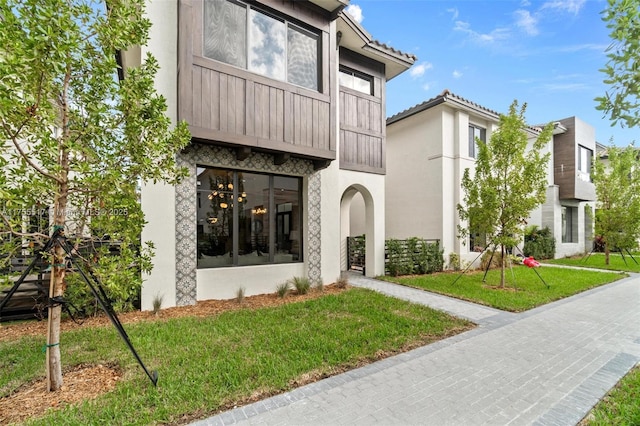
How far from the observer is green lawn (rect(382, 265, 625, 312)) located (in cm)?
750

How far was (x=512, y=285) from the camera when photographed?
9.39 meters

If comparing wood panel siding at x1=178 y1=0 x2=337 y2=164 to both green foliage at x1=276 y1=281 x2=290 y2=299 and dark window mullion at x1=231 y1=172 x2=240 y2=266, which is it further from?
green foliage at x1=276 y1=281 x2=290 y2=299

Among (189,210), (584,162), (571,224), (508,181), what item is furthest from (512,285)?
(584,162)

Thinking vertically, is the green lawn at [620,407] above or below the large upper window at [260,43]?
below

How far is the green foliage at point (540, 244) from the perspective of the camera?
15.8 m

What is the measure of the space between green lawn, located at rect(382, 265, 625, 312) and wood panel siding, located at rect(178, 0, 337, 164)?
5349 mm

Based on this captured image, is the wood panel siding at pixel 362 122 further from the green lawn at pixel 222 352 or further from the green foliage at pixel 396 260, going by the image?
the green lawn at pixel 222 352

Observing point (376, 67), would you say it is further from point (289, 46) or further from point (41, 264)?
point (41, 264)

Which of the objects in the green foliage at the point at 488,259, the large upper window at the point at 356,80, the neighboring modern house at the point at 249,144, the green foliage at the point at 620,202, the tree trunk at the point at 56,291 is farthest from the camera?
the green foliage at the point at 620,202

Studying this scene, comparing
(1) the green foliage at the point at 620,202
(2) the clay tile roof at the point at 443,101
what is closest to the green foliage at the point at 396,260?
(2) the clay tile roof at the point at 443,101

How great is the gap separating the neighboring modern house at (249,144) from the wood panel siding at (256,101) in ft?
0.08

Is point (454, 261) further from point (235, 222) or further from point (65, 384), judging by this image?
point (65, 384)

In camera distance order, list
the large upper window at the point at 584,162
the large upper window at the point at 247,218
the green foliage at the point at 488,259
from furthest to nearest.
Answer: the large upper window at the point at 584,162, the green foliage at the point at 488,259, the large upper window at the point at 247,218


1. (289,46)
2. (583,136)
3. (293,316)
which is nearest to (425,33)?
(289,46)
